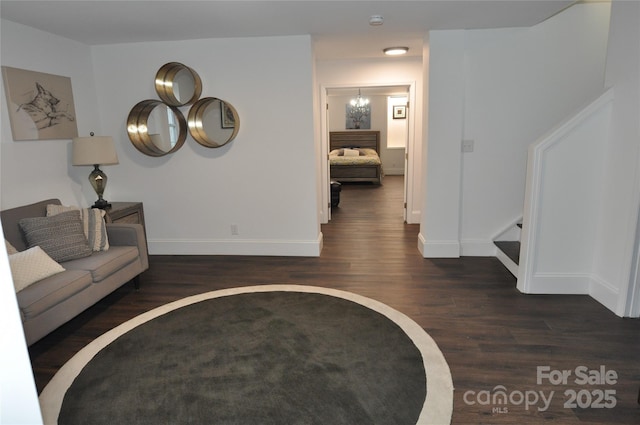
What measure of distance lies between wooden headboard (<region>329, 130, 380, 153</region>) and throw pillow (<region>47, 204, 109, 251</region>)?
8.75 meters

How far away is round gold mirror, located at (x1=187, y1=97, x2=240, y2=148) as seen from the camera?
4.37m

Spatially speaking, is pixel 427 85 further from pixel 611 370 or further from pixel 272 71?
pixel 611 370

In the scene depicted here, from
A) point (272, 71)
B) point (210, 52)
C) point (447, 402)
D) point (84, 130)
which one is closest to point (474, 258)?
Answer: point (447, 402)

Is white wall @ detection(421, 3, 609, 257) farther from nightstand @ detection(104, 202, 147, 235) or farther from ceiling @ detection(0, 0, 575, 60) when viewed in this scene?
nightstand @ detection(104, 202, 147, 235)

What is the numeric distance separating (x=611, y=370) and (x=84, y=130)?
16.3 feet

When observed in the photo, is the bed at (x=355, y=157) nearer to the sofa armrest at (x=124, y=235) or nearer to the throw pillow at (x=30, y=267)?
the sofa armrest at (x=124, y=235)

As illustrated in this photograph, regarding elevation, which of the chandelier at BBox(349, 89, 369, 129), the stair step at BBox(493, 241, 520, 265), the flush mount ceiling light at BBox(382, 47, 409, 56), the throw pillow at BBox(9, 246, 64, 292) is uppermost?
the flush mount ceiling light at BBox(382, 47, 409, 56)

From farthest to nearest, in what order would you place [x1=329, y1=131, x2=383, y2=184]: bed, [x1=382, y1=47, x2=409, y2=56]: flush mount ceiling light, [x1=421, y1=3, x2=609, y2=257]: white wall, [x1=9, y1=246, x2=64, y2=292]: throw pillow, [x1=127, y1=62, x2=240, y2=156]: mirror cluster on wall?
1. [x1=329, y1=131, x2=383, y2=184]: bed
2. [x1=382, y1=47, x2=409, y2=56]: flush mount ceiling light
3. [x1=127, y1=62, x2=240, y2=156]: mirror cluster on wall
4. [x1=421, y1=3, x2=609, y2=257]: white wall
5. [x1=9, y1=246, x2=64, y2=292]: throw pillow

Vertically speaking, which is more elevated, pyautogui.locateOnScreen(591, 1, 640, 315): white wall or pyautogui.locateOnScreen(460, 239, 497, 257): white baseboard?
pyautogui.locateOnScreen(591, 1, 640, 315): white wall

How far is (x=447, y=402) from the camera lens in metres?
2.12

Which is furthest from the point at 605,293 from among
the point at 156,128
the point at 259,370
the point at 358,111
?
the point at 358,111

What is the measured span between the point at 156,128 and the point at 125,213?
1.03m

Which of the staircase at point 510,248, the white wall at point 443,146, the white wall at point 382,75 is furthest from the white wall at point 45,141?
the staircase at point 510,248

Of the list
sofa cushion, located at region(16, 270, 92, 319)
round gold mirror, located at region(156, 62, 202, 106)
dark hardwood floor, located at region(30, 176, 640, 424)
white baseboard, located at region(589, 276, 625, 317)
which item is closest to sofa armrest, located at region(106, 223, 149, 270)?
dark hardwood floor, located at region(30, 176, 640, 424)
